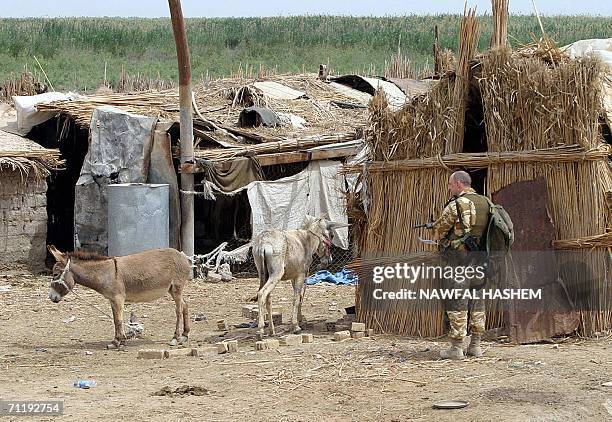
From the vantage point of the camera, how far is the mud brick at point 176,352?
37.1ft

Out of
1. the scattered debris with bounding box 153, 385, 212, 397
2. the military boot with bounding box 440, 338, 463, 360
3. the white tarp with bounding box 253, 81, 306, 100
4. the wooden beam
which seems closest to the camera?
the scattered debris with bounding box 153, 385, 212, 397

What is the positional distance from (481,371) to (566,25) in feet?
191

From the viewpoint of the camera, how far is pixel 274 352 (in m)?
11.3

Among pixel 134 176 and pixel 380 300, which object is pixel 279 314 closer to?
pixel 380 300

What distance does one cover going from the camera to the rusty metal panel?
11250 millimetres

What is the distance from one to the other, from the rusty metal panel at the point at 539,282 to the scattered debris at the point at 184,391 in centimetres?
369

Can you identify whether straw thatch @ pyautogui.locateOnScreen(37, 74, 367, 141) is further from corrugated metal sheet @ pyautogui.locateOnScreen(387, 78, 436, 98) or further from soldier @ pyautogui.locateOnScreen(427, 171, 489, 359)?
soldier @ pyautogui.locateOnScreen(427, 171, 489, 359)

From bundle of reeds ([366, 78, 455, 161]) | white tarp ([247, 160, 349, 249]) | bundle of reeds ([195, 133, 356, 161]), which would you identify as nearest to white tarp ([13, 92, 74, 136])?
bundle of reeds ([195, 133, 356, 161])

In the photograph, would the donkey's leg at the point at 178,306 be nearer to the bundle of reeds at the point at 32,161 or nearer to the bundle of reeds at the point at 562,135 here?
the bundle of reeds at the point at 562,135

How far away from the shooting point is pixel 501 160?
11469mm

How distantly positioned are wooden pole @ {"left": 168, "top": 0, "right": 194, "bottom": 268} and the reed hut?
5979 mm

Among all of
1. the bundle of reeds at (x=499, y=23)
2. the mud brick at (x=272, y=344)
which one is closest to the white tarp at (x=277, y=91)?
the bundle of reeds at (x=499, y=23)

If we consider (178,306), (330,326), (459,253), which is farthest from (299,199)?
(459,253)

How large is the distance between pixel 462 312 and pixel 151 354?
3.47 metres
